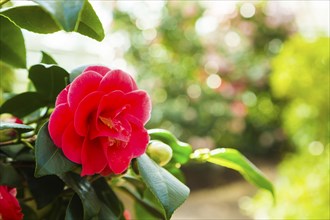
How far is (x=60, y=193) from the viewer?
40 centimetres

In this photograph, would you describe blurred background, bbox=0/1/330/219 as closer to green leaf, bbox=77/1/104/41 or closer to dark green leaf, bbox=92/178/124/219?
dark green leaf, bbox=92/178/124/219

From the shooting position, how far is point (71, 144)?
1.10ft

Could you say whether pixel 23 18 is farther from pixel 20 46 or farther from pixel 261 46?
pixel 261 46

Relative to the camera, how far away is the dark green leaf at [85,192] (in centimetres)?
36

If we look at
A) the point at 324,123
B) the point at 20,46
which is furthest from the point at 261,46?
the point at 20,46

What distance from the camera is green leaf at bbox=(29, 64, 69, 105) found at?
0.41 meters

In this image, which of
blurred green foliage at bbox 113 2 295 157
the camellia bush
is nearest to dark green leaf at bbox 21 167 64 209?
the camellia bush

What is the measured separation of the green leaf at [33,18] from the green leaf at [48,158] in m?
0.09

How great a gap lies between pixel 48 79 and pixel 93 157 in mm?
111

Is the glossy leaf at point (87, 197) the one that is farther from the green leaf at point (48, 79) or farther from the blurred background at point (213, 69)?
the blurred background at point (213, 69)

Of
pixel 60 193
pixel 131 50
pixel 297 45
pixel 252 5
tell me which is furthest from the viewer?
pixel 252 5

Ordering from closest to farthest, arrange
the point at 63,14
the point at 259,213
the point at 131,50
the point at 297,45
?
the point at 63,14, the point at 259,213, the point at 297,45, the point at 131,50

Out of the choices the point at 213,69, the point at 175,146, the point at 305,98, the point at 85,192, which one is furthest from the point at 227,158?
the point at 213,69

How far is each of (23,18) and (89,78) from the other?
82mm
